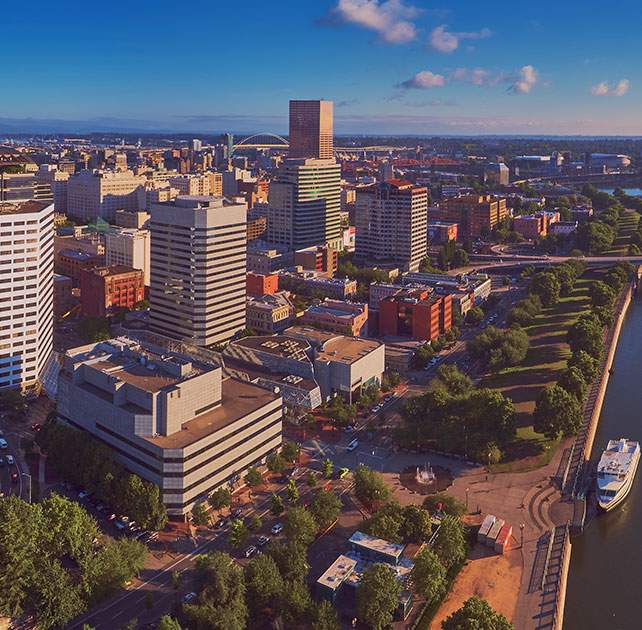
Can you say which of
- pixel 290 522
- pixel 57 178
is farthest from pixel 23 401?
pixel 57 178

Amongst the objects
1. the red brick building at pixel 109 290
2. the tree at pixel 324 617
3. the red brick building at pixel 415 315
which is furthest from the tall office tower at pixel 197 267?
the tree at pixel 324 617

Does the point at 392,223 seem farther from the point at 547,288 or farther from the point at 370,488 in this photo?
the point at 370,488

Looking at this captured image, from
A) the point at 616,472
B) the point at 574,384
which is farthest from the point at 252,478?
the point at 574,384

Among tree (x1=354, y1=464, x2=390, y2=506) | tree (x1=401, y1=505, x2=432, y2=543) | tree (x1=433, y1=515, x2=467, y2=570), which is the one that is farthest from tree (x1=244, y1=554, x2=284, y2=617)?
tree (x1=354, y1=464, x2=390, y2=506)

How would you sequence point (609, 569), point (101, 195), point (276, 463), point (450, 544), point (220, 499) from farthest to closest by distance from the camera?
point (101, 195) → point (276, 463) → point (220, 499) → point (609, 569) → point (450, 544)

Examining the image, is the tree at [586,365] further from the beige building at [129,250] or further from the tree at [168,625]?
Result: the beige building at [129,250]

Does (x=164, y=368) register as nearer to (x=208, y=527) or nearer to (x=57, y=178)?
(x=208, y=527)

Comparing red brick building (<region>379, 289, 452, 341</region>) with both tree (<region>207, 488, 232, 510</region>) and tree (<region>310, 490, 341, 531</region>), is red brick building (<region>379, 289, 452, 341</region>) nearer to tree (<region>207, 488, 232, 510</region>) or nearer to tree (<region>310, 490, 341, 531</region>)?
tree (<region>310, 490, 341, 531</region>)
